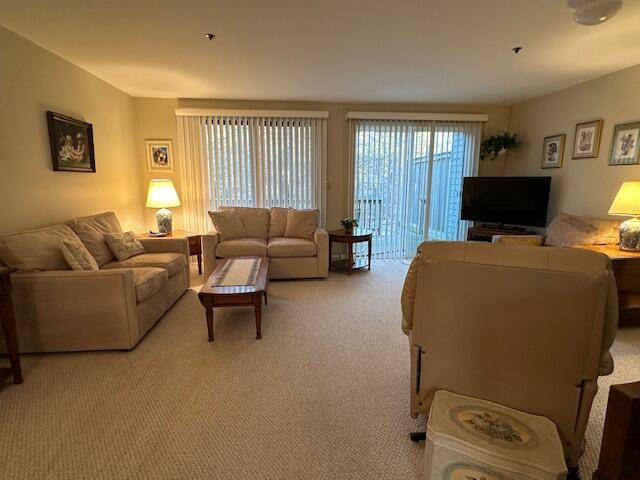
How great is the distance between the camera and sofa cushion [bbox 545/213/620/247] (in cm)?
316

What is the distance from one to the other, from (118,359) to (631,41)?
471cm

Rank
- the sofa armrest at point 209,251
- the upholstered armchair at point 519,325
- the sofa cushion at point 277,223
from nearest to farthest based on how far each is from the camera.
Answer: the upholstered armchair at point 519,325 → the sofa armrest at point 209,251 → the sofa cushion at point 277,223

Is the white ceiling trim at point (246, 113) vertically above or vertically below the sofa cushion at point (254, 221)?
above

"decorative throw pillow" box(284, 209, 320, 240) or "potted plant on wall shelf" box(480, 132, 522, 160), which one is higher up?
"potted plant on wall shelf" box(480, 132, 522, 160)

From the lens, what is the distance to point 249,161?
475 centimetres

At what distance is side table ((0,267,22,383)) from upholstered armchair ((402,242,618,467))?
2.32 metres

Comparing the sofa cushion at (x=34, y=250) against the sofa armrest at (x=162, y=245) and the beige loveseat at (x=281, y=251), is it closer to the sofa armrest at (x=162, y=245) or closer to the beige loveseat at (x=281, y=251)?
the sofa armrest at (x=162, y=245)

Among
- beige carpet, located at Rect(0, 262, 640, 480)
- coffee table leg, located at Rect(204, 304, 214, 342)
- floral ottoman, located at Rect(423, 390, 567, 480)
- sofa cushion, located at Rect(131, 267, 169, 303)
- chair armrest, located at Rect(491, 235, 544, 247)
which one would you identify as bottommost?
beige carpet, located at Rect(0, 262, 640, 480)

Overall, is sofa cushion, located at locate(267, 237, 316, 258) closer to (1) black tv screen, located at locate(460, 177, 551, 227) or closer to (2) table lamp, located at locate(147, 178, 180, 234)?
(2) table lamp, located at locate(147, 178, 180, 234)

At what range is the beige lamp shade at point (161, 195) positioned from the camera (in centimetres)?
407

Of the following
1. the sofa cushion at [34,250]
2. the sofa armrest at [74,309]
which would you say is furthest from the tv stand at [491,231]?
the sofa cushion at [34,250]

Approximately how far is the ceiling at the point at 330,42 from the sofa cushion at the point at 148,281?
74.1 inches

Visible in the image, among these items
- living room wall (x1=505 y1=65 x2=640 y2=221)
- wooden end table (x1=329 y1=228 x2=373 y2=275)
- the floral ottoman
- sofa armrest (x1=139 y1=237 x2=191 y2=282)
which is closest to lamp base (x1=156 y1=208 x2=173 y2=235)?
sofa armrest (x1=139 y1=237 x2=191 y2=282)

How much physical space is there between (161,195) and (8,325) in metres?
2.41
